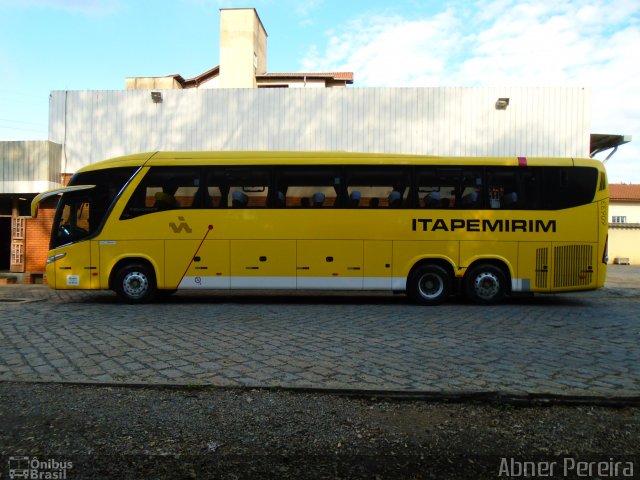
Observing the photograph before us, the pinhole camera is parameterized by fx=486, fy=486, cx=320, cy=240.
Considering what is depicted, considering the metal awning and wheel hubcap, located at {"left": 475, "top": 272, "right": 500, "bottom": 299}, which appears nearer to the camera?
wheel hubcap, located at {"left": 475, "top": 272, "right": 500, "bottom": 299}

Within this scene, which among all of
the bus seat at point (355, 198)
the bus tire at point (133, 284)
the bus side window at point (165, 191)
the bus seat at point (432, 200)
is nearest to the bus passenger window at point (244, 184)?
the bus side window at point (165, 191)

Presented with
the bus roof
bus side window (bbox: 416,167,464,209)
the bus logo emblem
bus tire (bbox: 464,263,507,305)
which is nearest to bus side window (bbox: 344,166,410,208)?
the bus roof

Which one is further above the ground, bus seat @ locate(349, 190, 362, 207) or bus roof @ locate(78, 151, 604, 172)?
bus roof @ locate(78, 151, 604, 172)

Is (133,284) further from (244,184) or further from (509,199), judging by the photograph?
(509,199)

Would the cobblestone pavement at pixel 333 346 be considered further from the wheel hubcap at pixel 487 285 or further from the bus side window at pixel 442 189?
the bus side window at pixel 442 189

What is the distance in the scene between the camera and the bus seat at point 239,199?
1089 cm

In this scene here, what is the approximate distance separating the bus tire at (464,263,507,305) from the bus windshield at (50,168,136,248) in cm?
796

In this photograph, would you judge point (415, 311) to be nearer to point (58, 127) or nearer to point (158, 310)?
point (158, 310)

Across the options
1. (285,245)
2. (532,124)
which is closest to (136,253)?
(285,245)

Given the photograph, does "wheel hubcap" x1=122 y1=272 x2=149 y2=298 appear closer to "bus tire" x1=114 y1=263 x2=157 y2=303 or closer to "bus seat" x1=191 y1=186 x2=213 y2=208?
"bus tire" x1=114 y1=263 x2=157 y2=303

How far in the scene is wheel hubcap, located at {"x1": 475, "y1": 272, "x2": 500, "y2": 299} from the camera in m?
10.9

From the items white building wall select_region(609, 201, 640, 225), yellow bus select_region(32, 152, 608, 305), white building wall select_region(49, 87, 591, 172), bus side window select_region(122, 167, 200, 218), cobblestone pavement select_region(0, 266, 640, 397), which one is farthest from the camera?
white building wall select_region(609, 201, 640, 225)

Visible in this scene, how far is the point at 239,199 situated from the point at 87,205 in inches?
134

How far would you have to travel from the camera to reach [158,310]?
A: 988 centimetres
